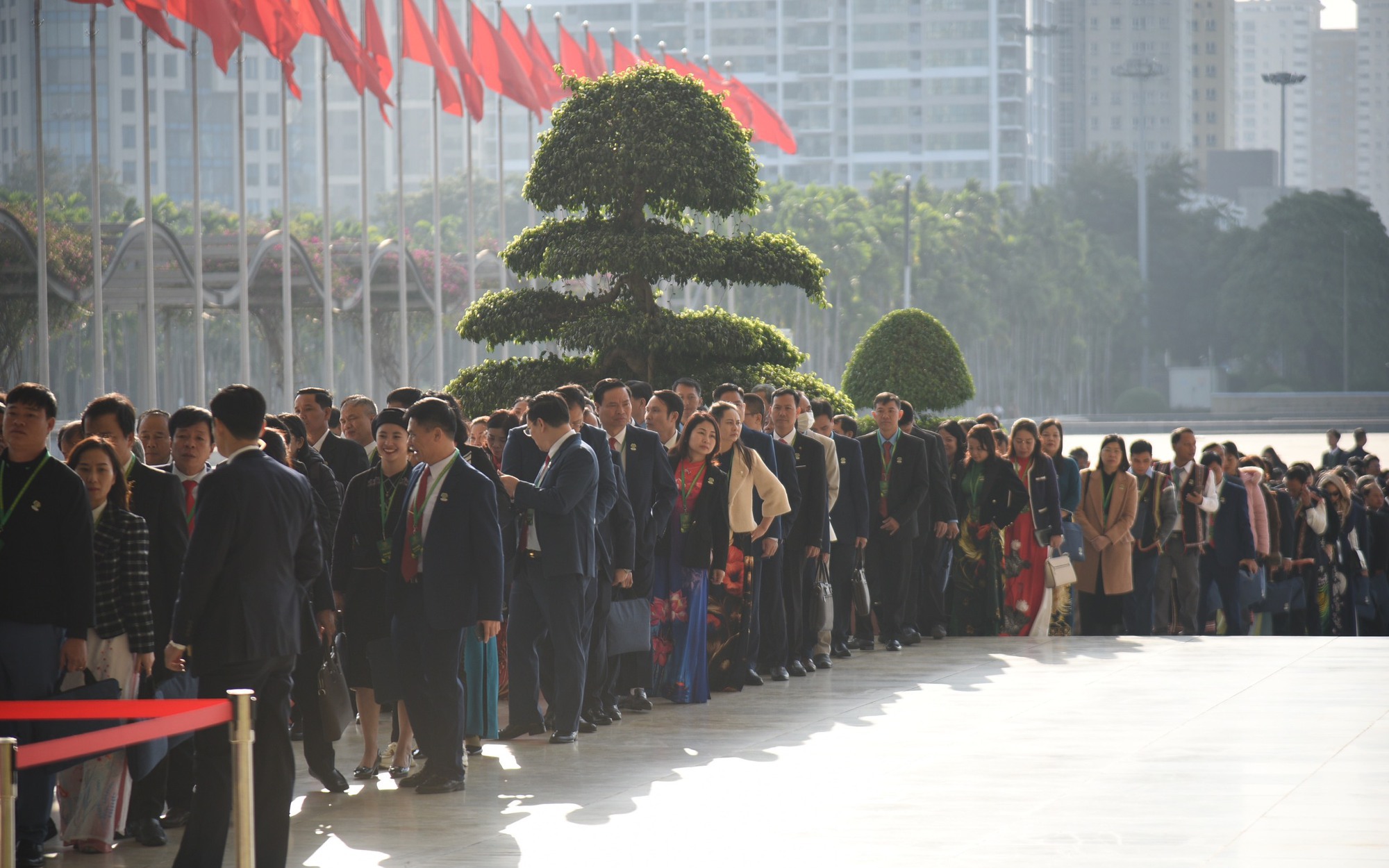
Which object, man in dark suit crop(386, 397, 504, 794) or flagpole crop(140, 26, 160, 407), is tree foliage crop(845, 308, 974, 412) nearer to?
flagpole crop(140, 26, 160, 407)

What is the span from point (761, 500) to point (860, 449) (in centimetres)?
125

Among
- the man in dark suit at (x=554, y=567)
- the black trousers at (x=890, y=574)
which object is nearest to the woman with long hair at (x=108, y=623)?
the man in dark suit at (x=554, y=567)

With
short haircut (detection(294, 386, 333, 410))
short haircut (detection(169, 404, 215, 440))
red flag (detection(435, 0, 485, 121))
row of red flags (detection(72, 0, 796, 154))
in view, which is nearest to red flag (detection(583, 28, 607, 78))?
row of red flags (detection(72, 0, 796, 154))

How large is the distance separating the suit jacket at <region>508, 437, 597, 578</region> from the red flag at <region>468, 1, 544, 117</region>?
19.8 m

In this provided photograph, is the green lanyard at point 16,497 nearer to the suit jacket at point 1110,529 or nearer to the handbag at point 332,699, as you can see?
the handbag at point 332,699

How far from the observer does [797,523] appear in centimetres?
1061

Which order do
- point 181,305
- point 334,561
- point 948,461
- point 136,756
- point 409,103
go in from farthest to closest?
point 409,103 < point 181,305 < point 948,461 < point 334,561 < point 136,756

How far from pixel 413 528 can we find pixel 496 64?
2142 centimetres

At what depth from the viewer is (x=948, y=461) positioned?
493 inches

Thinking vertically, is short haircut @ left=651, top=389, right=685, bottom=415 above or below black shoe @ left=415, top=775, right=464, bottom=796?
above

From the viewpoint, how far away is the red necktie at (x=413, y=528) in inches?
276

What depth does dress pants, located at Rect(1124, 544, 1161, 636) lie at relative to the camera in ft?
42.5

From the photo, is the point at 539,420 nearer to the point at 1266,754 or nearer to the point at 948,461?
the point at 1266,754

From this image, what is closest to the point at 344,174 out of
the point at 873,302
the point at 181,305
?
the point at 873,302
